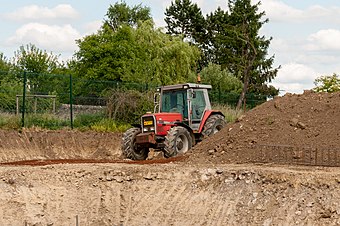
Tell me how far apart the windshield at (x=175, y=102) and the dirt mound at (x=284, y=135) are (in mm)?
1899

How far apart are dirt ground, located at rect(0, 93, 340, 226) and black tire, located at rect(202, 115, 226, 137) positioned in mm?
1456

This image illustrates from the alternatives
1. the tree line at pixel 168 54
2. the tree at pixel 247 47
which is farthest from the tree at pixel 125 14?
the tree at pixel 247 47

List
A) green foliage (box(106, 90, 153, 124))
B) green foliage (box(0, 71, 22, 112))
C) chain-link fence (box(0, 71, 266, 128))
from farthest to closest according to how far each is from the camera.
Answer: green foliage (box(106, 90, 153, 124)) → green foliage (box(0, 71, 22, 112)) → chain-link fence (box(0, 71, 266, 128))

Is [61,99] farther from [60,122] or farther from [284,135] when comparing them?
[284,135]

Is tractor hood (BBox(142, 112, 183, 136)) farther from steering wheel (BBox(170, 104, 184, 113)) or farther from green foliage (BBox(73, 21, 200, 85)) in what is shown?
green foliage (BBox(73, 21, 200, 85))

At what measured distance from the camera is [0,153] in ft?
70.5

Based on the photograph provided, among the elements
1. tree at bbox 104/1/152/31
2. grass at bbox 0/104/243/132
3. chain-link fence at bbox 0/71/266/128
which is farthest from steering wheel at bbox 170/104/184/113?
tree at bbox 104/1/152/31

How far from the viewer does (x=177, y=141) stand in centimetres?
1761

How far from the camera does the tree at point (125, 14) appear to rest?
65.7 m

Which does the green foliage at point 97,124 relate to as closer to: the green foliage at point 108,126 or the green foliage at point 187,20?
the green foliage at point 108,126

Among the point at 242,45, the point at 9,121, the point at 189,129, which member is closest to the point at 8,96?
the point at 9,121

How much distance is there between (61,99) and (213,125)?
25.4 feet

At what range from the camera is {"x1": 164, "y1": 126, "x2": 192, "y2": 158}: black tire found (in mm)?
17375

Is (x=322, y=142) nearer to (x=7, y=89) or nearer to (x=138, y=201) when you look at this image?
(x=138, y=201)
